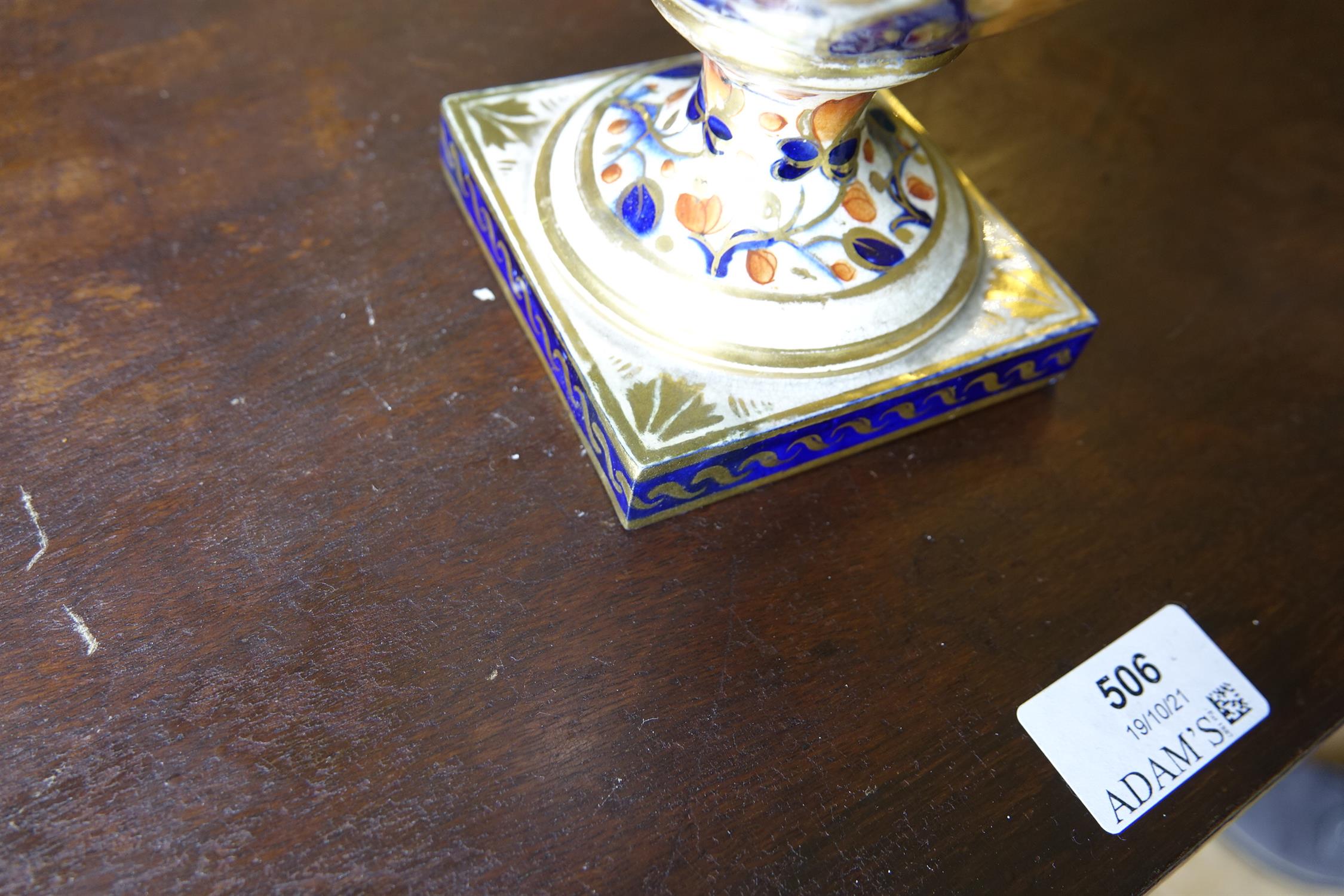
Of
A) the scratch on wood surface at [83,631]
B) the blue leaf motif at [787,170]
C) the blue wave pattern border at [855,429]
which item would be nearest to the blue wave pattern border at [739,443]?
the blue wave pattern border at [855,429]

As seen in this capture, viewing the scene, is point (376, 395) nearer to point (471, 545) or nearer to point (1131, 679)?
point (471, 545)

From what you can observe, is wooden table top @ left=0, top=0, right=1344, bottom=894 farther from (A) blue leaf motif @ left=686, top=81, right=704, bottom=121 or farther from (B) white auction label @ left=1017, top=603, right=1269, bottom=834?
(A) blue leaf motif @ left=686, top=81, right=704, bottom=121

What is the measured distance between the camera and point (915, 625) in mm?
411

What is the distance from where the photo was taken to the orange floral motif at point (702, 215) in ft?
1.35

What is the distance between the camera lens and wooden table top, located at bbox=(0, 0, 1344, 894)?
1.12 ft

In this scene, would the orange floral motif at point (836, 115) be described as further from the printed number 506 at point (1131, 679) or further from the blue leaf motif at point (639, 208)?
the printed number 506 at point (1131, 679)

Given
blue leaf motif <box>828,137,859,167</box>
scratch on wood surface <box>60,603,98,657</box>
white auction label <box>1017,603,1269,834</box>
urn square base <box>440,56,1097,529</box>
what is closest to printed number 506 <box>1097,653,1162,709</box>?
white auction label <box>1017,603,1269,834</box>

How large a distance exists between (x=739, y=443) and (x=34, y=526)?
10.8 inches

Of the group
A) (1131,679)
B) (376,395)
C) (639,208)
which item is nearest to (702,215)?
(639,208)

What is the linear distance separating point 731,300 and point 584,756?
0.19 m

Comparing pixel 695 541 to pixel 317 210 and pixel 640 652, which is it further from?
pixel 317 210

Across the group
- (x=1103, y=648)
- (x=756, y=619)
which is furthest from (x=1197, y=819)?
(x=756, y=619)

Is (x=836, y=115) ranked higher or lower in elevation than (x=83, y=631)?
higher

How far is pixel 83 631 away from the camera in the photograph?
35 cm
